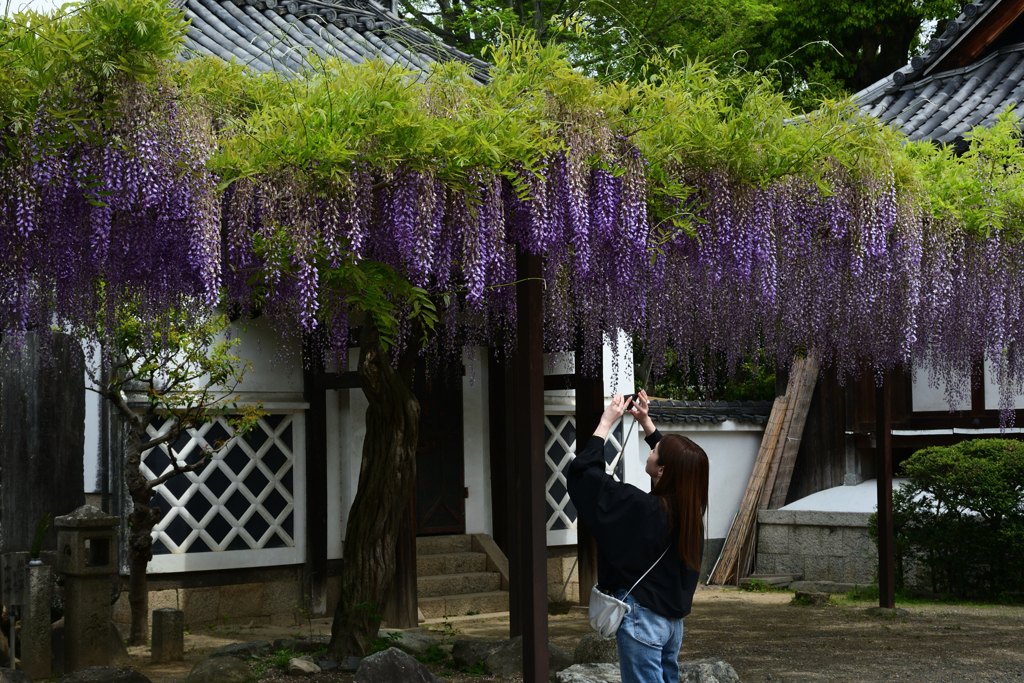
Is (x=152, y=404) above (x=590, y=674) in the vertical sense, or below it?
above

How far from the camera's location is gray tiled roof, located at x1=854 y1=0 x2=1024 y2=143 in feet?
28.7

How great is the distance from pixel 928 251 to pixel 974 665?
94.1 inches

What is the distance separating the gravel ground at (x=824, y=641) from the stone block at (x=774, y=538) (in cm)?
164

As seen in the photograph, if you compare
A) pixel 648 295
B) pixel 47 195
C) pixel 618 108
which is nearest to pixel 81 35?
pixel 47 195

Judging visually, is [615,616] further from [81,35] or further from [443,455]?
[443,455]

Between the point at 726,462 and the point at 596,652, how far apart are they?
19.5 ft

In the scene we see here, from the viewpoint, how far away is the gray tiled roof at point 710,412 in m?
10.7

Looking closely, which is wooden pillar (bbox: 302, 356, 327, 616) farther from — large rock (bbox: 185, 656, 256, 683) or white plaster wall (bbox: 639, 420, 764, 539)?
white plaster wall (bbox: 639, 420, 764, 539)

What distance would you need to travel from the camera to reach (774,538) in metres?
10.8

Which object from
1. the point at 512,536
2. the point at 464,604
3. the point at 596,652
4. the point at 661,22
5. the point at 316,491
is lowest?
the point at 464,604

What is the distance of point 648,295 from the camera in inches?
212

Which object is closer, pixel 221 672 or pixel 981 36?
pixel 221 672

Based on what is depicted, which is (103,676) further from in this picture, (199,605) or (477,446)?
(477,446)

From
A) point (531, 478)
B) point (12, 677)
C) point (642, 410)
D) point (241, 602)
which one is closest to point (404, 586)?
point (241, 602)
